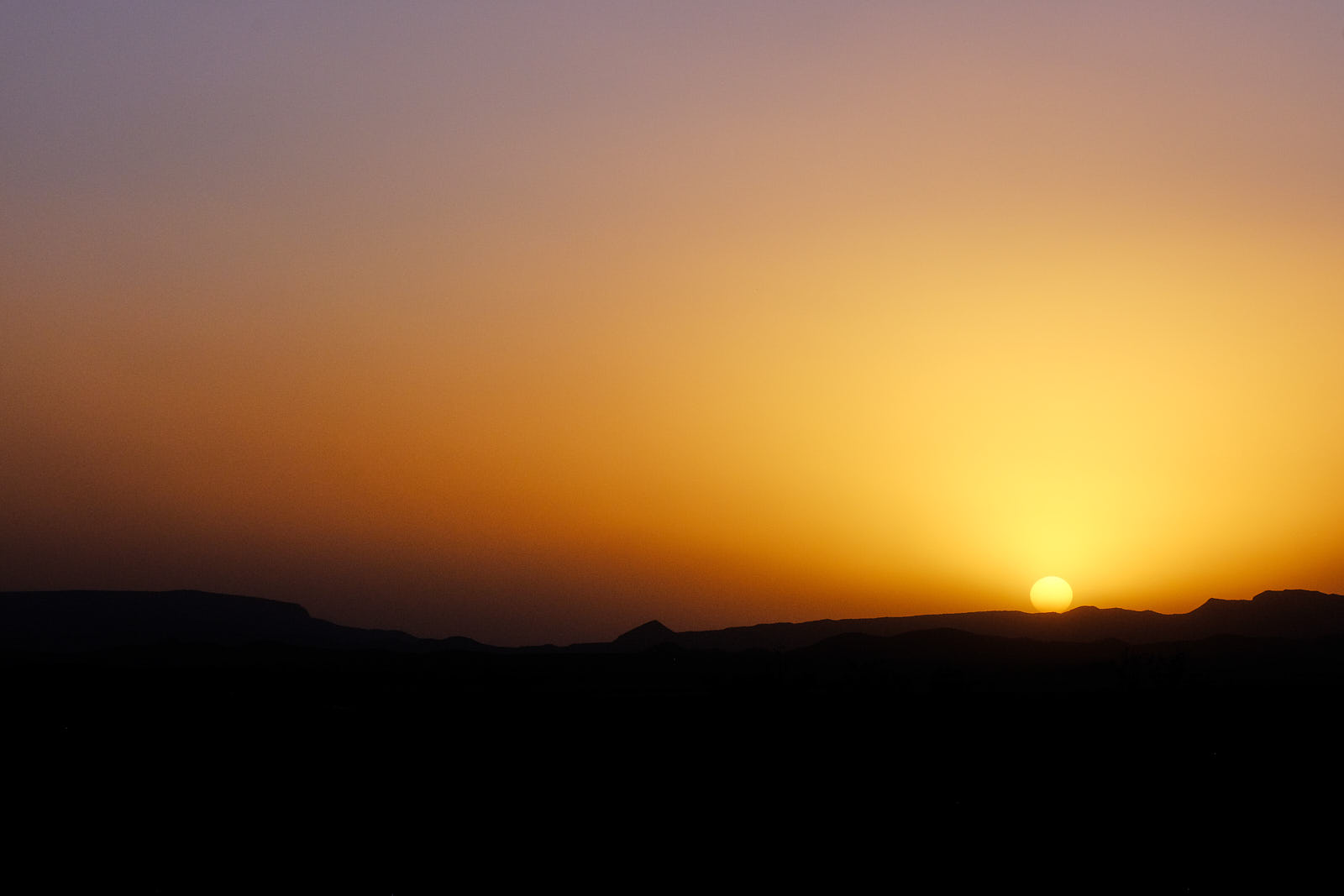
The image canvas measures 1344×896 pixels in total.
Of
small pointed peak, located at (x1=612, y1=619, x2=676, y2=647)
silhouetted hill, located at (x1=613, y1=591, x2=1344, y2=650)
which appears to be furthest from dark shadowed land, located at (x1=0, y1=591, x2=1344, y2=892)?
small pointed peak, located at (x1=612, y1=619, x2=676, y2=647)

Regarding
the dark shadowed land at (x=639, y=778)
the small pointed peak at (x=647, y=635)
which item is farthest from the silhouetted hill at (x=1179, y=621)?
the dark shadowed land at (x=639, y=778)

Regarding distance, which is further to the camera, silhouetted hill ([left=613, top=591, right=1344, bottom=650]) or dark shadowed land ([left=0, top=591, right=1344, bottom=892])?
silhouetted hill ([left=613, top=591, right=1344, bottom=650])

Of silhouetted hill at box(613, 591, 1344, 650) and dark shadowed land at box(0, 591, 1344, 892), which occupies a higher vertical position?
silhouetted hill at box(613, 591, 1344, 650)

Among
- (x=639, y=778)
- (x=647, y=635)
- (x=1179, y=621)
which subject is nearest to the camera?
(x=639, y=778)

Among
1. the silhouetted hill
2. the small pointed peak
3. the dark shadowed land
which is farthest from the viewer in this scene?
the small pointed peak

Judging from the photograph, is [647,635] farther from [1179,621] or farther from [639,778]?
[639,778]

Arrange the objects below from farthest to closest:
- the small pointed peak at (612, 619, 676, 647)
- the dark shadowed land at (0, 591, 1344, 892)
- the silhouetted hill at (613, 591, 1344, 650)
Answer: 1. the small pointed peak at (612, 619, 676, 647)
2. the silhouetted hill at (613, 591, 1344, 650)
3. the dark shadowed land at (0, 591, 1344, 892)

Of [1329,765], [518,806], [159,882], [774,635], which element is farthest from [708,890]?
[774,635]

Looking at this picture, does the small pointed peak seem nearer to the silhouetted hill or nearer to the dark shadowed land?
the silhouetted hill

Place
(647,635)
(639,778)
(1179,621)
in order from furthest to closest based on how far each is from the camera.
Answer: (647,635), (1179,621), (639,778)

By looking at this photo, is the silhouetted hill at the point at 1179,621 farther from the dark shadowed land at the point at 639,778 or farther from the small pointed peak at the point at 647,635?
the dark shadowed land at the point at 639,778

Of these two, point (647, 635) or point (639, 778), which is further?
point (647, 635)

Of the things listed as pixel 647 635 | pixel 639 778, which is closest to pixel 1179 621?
pixel 647 635

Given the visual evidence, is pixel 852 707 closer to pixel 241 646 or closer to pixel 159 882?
pixel 159 882
